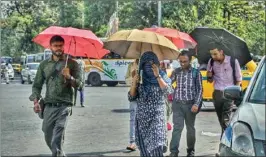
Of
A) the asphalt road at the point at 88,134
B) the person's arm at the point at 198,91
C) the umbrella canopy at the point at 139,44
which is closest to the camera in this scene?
the umbrella canopy at the point at 139,44

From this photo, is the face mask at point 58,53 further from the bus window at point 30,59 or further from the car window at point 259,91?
the bus window at point 30,59

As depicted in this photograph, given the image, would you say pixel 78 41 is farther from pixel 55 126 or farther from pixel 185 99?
pixel 185 99

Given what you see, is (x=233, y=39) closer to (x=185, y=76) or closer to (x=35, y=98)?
(x=185, y=76)

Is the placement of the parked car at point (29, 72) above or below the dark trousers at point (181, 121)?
below

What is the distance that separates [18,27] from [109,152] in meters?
45.8

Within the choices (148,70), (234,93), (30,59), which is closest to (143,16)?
(30,59)

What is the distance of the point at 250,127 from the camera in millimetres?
4727

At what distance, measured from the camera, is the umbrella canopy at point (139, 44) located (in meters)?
6.84

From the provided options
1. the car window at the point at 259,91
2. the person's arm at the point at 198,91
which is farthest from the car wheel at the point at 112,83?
the car window at the point at 259,91

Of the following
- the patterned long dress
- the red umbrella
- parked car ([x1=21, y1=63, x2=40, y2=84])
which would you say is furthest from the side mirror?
parked car ([x1=21, y1=63, x2=40, y2=84])

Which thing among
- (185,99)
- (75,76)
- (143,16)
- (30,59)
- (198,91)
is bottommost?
(30,59)

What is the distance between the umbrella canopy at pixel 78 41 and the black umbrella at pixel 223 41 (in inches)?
69.4

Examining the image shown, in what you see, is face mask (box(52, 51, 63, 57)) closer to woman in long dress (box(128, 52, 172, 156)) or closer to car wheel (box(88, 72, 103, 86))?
woman in long dress (box(128, 52, 172, 156))

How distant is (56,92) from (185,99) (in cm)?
204
